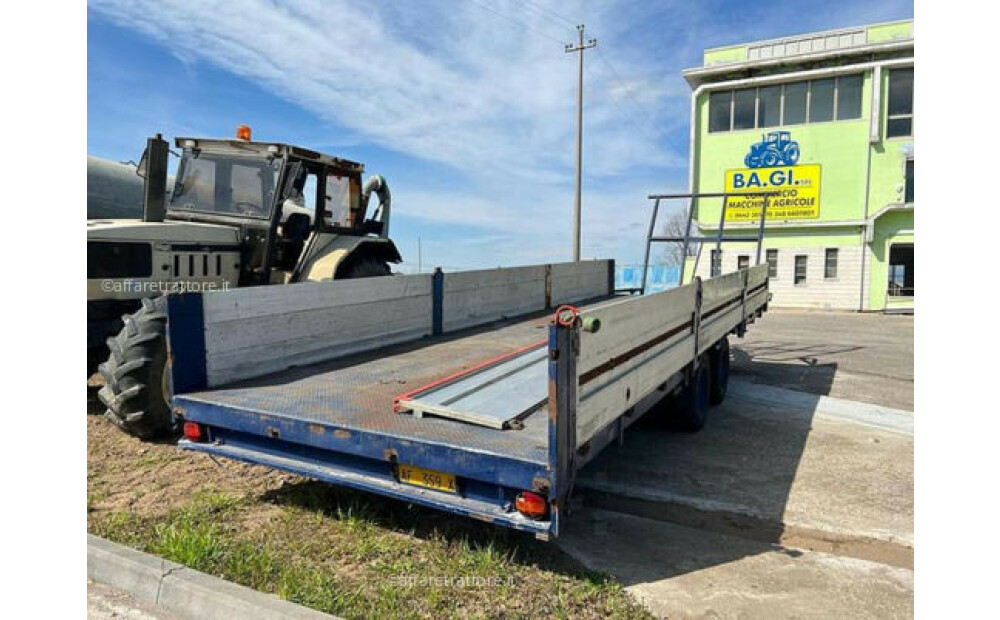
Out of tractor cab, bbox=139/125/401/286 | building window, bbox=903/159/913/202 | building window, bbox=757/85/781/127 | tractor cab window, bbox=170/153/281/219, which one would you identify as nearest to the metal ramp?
tractor cab, bbox=139/125/401/286

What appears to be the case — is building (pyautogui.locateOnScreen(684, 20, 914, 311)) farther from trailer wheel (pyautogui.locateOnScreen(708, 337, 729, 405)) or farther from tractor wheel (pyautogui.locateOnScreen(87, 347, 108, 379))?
tractor wheel (pyautogui.locateOnScreen(87, 347, 108, 379))

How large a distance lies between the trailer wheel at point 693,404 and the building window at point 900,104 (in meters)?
19.1

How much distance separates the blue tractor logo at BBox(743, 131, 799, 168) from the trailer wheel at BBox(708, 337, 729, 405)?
17.4 m

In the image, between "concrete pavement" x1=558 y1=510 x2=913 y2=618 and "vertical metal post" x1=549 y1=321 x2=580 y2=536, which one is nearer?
"vertical metal post" x1=549 y1=321 x2=580 y2=536

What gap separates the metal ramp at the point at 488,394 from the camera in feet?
11.8

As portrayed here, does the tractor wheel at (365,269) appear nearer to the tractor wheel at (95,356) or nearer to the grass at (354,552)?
the tractor wheel at (95,356)

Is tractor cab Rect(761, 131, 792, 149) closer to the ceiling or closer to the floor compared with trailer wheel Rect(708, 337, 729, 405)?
closer to the ceiling

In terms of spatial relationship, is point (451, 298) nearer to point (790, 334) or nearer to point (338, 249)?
point (338, 249)

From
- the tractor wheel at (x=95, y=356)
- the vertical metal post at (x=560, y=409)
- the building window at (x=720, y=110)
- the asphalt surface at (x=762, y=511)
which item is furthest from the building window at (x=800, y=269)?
the vertical metal post at (x=560, y=409)

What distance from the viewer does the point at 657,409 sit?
6.22 m

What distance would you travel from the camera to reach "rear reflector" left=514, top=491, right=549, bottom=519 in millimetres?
2939

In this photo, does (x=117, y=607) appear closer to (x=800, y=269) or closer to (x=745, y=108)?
(x=800, y=269)

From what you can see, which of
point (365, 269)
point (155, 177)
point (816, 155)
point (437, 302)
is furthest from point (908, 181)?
point (155, 177)

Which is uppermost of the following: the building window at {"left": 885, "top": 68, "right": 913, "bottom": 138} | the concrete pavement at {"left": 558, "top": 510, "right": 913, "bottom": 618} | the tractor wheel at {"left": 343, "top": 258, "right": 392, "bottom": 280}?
the building window at {"left": 885, "top": 68, "right": 913, "bottom": 138}
